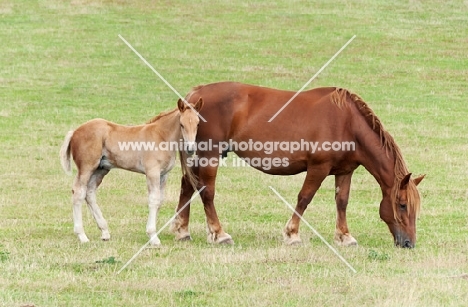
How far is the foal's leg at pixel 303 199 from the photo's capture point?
11633mm

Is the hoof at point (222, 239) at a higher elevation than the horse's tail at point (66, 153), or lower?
lower

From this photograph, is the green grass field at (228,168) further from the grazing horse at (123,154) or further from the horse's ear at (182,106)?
the horse's ear at (182,106)

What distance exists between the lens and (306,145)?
11.7 meters

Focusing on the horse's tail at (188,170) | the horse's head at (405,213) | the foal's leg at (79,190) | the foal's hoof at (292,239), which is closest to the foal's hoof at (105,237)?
the foal's leg at (79,190)

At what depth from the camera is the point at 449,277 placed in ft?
31.0

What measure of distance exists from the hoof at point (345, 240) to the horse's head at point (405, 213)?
0.58m

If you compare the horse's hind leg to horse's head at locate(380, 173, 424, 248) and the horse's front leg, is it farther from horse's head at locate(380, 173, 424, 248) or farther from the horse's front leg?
horse's head at locate(380, 173, 424, 248)

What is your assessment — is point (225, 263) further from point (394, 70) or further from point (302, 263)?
point (394, 70)

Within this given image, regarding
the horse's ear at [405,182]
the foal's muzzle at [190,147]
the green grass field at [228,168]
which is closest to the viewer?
the green grass field at [228,168]

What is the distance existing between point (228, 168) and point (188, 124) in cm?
799

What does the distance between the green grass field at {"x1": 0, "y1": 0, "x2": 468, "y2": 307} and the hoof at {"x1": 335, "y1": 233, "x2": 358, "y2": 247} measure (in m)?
0.17

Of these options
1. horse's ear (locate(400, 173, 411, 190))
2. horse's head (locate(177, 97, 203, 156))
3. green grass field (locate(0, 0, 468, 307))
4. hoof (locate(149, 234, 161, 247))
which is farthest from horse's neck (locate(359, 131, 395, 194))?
hoof (locate(149, 234, 161, 247))

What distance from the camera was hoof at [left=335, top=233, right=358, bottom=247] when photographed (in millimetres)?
11711

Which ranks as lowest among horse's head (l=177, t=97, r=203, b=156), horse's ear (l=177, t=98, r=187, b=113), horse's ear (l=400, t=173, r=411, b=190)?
horse's ear (l=400, t=173, r=411, b=190)
